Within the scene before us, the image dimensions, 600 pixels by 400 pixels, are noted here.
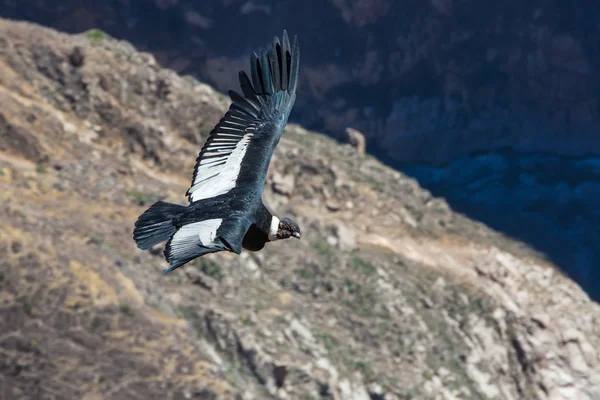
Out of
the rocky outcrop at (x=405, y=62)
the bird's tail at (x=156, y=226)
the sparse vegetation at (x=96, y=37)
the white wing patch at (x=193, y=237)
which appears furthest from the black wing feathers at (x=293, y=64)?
the rocky outcrop at (x=405, y=62)

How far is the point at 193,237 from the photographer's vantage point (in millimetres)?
10031

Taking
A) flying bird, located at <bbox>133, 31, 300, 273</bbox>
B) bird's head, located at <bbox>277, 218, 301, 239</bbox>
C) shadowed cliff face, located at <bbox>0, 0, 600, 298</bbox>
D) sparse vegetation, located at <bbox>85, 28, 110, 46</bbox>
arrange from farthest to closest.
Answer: shadowed cliff face, located at <bbox>0, 0, 600, 298</bbox> < sparse vegetation, located at <bbox>85, 28, 110, 46</bbox> < bird's head, located at <bbox>277, 218, 301, 239</bbox> < flying bird, located at <bbox>133, 31, 300, 273</bbox>

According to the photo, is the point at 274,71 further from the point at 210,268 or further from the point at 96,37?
the point at 96,37

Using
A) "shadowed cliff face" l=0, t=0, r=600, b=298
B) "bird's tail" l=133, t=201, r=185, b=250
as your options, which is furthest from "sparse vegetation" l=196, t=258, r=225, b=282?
"shadowed cliff face" l=0, t=0, r=600, b=298

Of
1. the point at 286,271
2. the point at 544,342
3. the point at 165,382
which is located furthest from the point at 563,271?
the point at 165,382

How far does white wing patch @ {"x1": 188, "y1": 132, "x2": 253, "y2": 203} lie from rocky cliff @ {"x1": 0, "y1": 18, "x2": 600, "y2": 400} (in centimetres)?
1549

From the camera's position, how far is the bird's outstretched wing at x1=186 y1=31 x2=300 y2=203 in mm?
12133

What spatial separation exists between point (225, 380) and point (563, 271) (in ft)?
95.3

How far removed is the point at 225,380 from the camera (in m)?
27.9

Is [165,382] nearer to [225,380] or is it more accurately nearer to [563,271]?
[225,380]

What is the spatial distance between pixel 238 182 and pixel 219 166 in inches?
20.8

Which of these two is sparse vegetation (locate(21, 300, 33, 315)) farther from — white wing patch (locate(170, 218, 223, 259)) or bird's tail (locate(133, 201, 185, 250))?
white wing patch (locate(170, 218, 223, 259))

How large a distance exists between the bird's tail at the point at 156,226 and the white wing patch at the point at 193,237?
274 mm

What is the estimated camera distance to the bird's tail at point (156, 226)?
35.0 ft
